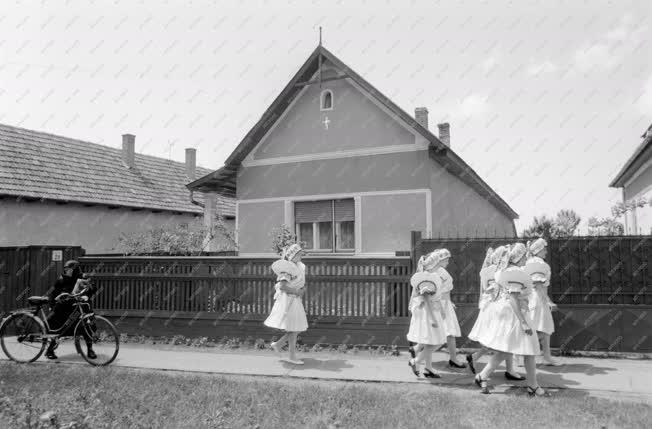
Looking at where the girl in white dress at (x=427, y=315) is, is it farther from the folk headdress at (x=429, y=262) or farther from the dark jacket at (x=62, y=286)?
the dark jacket at (x=62, y=286)

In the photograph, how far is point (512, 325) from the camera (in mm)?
5910

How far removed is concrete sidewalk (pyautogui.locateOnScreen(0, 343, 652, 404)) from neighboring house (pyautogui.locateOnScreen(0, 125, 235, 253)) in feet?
31.9

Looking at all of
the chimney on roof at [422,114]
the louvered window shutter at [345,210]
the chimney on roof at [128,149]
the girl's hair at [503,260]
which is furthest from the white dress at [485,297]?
the chimney on roof at [128,149]

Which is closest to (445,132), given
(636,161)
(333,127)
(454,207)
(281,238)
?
(636,161)

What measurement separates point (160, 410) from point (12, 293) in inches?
265

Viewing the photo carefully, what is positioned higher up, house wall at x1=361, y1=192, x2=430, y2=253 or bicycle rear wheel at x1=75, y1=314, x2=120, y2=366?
house wall at x1=361, y1=192, x2=430, y2=253

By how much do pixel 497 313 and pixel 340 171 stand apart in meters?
7.36

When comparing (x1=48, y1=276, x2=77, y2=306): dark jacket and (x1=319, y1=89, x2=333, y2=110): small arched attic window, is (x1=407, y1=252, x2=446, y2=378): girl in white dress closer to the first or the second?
(x1=48, y1=276, x2=77, y2=306): dark jacket

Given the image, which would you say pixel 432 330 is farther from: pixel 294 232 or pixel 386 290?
pixel 294 232

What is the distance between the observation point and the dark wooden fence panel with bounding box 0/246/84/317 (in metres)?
Answer: 10.1

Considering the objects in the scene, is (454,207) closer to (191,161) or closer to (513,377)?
(513,377)

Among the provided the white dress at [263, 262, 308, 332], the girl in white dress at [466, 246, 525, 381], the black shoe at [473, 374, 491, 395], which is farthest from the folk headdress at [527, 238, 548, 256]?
the white dress at [263, 262, 308, 332]

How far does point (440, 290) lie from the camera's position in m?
6.74

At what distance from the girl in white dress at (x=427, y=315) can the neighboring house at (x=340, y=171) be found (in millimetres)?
5054
